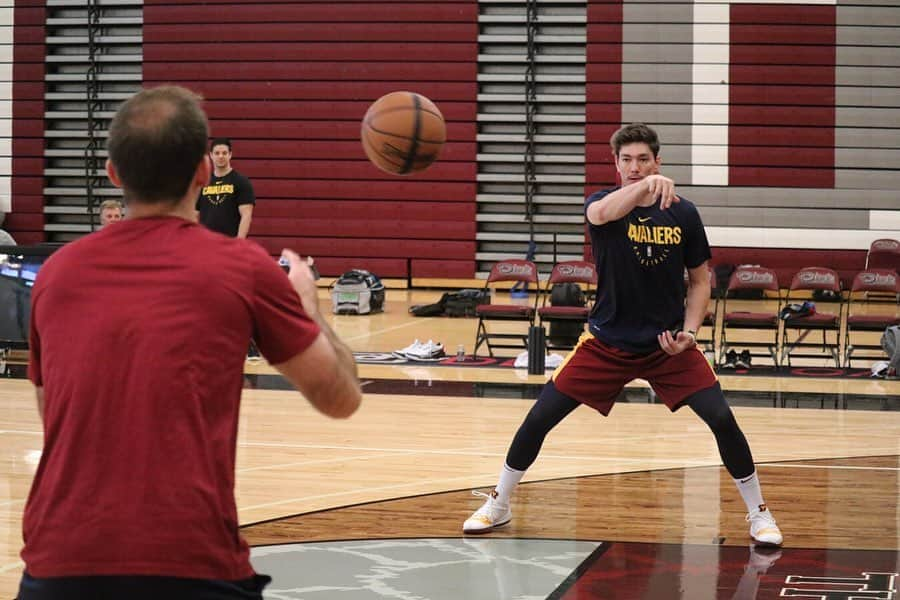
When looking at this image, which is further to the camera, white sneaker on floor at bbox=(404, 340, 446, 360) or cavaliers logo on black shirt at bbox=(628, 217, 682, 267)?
white sneaker on floor at bbox=(404, 340, 446, 360)

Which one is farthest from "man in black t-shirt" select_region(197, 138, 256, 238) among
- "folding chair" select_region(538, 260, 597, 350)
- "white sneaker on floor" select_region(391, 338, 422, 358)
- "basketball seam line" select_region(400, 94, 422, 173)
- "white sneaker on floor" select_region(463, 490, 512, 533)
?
"white sneaker on floor" select_region(463, 490, 512, 533)

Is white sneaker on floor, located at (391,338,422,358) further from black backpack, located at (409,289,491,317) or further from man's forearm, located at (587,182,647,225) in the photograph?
man's forearm, located at (587,182,647,225)

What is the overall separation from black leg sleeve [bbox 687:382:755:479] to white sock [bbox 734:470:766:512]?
0.11 feet

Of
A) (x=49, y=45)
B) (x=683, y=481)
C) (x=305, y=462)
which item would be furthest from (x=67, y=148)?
(x=683, y=481)

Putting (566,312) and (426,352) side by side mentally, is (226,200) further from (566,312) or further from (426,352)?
(566,312)

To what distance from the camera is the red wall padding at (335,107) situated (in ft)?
58.6

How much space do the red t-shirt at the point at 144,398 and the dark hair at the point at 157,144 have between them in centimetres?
6

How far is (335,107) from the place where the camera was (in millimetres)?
18062

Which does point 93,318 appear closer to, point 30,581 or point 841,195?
point 30,581

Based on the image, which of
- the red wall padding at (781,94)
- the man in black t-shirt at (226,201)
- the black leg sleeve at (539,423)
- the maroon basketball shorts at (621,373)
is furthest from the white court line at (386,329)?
the maroon basketball shorts at (621,373)

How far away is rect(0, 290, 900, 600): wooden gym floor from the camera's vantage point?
463 cm

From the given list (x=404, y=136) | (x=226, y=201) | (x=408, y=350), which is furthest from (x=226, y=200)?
(x=404, y=136)

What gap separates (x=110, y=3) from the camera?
60.5ft

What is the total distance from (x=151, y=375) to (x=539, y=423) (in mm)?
3408
